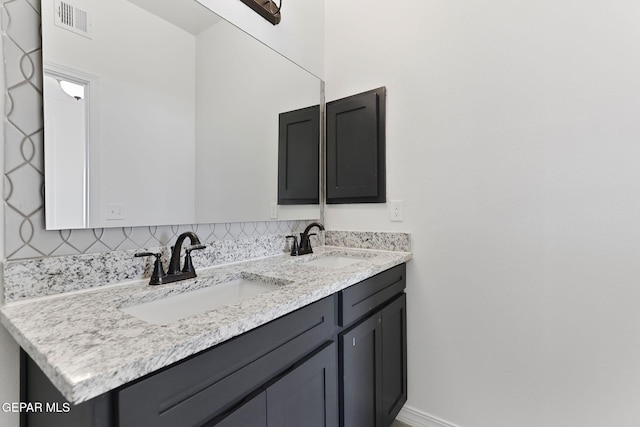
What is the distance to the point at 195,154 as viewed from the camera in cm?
124

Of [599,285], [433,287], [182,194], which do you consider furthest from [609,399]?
[182,194]

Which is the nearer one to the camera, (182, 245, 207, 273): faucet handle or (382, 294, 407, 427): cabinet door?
(182, 245, 207, 273): faucet handle

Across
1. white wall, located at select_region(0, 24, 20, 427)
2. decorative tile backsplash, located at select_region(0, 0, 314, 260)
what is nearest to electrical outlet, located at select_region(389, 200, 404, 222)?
decorative tile backsplash, located at select_region(0, 0, 314, 260)

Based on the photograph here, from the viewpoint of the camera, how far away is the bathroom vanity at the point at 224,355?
0.51 meters

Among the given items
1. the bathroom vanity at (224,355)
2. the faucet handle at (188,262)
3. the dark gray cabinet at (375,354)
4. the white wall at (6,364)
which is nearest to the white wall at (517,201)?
the dark gray cabinet at (375,354)

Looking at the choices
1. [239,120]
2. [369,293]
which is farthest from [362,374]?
[239,120]

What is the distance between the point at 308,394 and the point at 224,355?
15.6 inches

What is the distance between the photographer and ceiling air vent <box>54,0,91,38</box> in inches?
34.6

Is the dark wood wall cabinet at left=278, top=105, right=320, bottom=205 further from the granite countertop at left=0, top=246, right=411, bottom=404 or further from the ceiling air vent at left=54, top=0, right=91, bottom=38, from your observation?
the ceiling air vent at left=54, top=0, right=91, bottom=38

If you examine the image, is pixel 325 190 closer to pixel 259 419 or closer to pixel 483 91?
pixel 483 91

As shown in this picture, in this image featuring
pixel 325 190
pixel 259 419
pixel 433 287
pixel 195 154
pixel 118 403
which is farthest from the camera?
pixel 325 190

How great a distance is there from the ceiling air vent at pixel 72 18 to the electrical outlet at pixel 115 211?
55 cm

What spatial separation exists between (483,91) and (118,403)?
1.71 m

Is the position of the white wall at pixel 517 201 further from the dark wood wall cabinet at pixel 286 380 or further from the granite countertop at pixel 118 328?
the granite countertop at pixel 118 328
